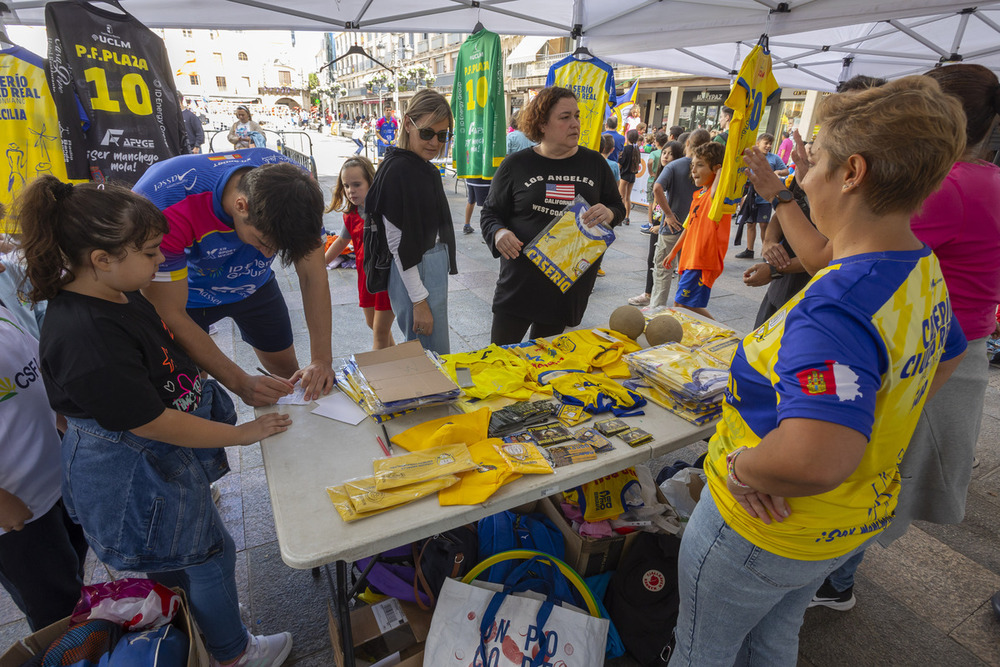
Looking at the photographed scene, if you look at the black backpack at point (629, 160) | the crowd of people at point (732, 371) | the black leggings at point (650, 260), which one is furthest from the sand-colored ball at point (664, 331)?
the black backpack at point (629, 160)

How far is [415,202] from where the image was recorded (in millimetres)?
2344

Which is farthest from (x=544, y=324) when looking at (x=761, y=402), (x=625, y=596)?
(x=761, y=402)

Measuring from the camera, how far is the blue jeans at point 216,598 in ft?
4.86

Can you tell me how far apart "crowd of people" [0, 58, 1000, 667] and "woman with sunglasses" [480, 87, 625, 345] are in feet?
2.87

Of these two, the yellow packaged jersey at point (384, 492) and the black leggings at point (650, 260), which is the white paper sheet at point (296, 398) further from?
the black leggings at point (650, 260)

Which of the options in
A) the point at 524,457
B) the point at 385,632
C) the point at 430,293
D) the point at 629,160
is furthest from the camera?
the point at 629,160

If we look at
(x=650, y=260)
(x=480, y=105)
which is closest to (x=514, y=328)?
(x=480, y=105)

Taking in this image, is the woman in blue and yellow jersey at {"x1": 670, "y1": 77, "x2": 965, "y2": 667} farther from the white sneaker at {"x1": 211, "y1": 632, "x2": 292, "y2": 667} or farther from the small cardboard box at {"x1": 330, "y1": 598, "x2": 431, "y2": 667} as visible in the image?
the white sneaker at {"x1": 211, "y1": 632, "x2": 292, "y2": 667}

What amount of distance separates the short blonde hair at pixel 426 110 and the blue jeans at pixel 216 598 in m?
1.84

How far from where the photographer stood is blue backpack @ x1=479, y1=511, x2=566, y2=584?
Result: 1869mm

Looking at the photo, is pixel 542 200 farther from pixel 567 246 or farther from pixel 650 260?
pixel 650 260

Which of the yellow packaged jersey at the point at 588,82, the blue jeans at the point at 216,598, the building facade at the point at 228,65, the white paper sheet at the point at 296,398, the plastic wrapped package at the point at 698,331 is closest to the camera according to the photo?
the blue jeans at the point at 216,598

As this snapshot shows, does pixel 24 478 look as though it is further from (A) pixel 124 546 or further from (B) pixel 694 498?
(B) pixel 694 498

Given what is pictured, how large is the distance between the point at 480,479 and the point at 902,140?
117 cm
